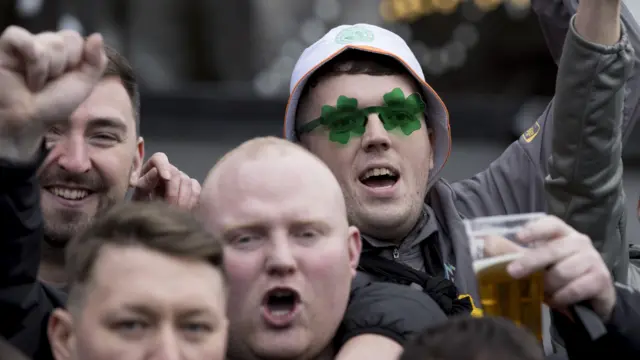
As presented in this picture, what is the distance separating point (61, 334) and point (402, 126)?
1264 millimetres

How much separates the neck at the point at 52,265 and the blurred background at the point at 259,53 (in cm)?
340

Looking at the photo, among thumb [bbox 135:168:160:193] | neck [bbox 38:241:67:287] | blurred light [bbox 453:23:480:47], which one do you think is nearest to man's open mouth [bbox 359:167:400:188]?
thumb [bbox 135:168:160:193]

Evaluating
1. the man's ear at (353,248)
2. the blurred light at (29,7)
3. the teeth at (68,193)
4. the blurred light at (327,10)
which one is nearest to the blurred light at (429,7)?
the blurred light at (327,10)

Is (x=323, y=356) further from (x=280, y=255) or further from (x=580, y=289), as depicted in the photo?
(x=580, y=289)

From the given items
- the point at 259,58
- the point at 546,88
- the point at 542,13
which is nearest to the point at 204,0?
the point at 259,58

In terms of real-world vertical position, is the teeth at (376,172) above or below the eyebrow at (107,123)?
below

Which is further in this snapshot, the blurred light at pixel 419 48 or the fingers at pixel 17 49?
the blurred light at pixel 419 48

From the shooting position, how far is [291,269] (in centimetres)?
221

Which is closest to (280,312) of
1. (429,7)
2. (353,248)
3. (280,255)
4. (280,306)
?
(280,306)

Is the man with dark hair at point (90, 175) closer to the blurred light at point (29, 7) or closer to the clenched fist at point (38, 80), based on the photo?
the clenched fist at point (38, 80)

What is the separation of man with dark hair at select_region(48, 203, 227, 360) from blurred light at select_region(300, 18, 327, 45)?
13.5ft

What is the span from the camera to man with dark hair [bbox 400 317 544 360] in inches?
71.7

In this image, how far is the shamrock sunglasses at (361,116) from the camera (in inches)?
119

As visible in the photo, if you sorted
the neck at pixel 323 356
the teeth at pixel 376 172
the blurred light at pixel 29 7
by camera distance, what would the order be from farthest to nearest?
1. the blurred light at pixel 29 7
2. the teeth at pixel 376 172
3. the neck at pixel 323 356
